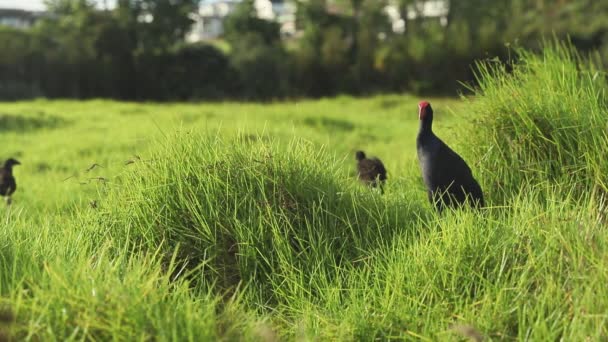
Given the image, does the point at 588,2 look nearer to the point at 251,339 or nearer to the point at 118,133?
the point at 118,133

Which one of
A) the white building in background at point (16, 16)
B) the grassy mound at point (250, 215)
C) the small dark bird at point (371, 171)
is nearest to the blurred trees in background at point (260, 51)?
the small dark bird at point (371, 171)

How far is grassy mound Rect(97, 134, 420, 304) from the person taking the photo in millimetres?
2953

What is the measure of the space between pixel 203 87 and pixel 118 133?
42.4 feet

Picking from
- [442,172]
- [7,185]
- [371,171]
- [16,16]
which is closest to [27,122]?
[7,185]

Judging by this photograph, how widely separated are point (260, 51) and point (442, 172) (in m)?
19.6

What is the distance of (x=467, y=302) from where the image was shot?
241cm

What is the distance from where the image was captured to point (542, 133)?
3.84m

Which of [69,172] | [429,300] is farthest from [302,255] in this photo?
[69,172]

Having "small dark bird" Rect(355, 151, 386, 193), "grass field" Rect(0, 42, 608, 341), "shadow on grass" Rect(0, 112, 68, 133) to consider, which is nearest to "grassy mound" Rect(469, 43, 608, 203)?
"grass field" Rect(0, 42, 608, 341)

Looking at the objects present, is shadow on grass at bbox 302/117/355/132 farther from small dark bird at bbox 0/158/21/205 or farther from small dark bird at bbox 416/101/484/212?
small dark bird at bbox 416/101/484/212

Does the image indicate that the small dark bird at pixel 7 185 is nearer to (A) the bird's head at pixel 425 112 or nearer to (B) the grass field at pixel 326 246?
(B) the grass field at pixel 326 246

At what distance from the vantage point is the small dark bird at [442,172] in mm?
Result: 3250

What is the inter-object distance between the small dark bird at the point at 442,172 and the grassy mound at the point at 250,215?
0.62ft

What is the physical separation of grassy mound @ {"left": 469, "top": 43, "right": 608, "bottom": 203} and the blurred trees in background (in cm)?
1764
